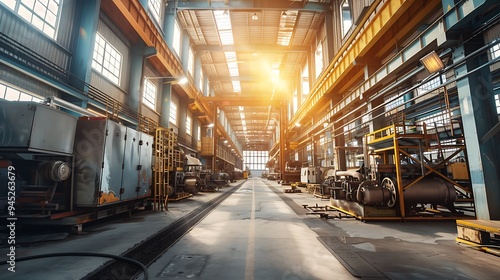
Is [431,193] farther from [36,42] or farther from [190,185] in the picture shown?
[36,42]

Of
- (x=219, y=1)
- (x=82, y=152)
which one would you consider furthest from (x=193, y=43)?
(x=82, y=152)

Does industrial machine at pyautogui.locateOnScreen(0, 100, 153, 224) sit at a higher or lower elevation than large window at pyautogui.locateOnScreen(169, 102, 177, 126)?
lower

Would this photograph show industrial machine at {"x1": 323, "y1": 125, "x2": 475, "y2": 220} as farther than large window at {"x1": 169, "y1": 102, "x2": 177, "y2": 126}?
No

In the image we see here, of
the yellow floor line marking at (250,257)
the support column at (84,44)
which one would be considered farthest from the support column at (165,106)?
the yellow floor line marking at (250,257)

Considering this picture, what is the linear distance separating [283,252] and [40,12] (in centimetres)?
969

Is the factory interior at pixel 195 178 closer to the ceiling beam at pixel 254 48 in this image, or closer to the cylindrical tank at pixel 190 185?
the cylindrical tank at pixel 190 185

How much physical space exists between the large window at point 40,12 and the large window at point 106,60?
168 cm

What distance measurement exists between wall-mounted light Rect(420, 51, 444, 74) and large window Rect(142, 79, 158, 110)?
12832mm

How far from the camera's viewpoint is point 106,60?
32.0 ft

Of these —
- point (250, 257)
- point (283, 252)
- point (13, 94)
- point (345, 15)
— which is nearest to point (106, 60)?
point (13, 94)

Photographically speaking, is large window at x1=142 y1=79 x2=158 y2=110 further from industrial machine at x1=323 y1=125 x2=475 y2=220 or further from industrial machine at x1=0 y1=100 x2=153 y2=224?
industrial machine at x1=323 y1=125 x2=475 y2=220

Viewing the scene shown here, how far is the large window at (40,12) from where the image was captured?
19.9 ft

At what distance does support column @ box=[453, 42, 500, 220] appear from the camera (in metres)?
4.62

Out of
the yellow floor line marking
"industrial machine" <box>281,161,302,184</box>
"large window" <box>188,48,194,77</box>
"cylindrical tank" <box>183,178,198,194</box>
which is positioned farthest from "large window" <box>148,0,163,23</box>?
"industrial machine" <box>281,161,302,184</box>
